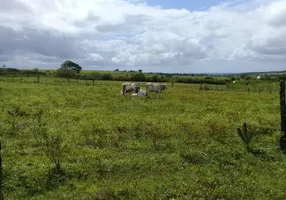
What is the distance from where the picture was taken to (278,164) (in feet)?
43.3

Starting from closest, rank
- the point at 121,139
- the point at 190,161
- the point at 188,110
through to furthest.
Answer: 1. the point at 190,161
2. the point at 121,139
3. the point at 188,110

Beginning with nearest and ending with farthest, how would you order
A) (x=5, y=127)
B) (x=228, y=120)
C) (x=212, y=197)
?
1. (x=212, y=197)
2. (x=5, y=127)
3. (x=228, y=120)

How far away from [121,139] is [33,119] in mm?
6648

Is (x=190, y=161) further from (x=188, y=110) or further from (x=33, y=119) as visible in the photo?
(x=188, y=110)

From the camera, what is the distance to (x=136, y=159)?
13.0m

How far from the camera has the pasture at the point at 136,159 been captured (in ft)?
33.7

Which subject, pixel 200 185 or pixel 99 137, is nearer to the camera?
pixel 200 185

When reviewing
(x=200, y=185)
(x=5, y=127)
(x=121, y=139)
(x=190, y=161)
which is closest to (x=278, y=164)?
(x=190, y=161)

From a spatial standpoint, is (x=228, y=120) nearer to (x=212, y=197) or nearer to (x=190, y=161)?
(x=190, y=161)

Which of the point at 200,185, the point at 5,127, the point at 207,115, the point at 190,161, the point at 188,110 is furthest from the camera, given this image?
the point at 188,110

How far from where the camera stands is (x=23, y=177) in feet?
35.9

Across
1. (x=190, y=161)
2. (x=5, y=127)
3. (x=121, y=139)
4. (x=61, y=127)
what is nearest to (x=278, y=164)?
(x=190, y=161)

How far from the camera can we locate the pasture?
1028cm

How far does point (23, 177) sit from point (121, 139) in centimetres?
575
